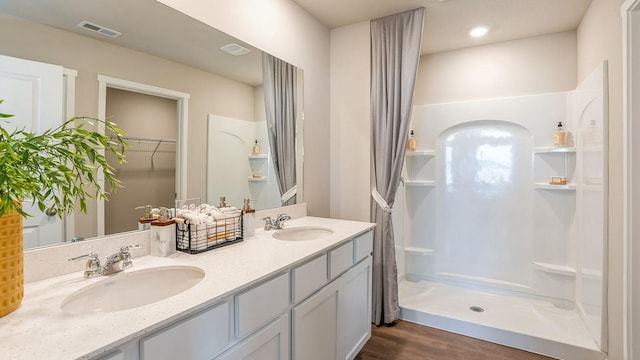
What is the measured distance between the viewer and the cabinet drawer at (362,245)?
1955 millimetres

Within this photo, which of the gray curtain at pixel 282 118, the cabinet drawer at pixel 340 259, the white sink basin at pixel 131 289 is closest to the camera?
the white sink basin at pixel 131 289

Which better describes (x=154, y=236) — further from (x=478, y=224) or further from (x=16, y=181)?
(x=478, y=224)

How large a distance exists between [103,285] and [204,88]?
3.57 feet

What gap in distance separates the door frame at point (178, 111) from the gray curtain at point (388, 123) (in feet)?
5.16

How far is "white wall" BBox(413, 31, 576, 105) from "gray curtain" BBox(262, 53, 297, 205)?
1752mm

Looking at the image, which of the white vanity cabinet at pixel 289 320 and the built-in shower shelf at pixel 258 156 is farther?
the built-in shower shelf at pixel 258 156

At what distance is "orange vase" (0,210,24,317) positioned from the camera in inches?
32.6

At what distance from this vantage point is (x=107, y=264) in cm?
113

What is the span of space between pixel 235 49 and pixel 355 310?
1.82 m

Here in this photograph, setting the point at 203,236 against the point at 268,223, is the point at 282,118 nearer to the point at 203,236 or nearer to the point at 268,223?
the point at 268,223

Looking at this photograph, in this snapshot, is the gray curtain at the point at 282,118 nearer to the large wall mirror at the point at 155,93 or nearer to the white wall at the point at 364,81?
the large wall mirror at the point at 155,93

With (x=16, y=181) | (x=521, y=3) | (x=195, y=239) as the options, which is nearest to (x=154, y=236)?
(x=195, y=239)

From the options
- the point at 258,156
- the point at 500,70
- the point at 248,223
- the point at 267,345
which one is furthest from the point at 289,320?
the point at 500,70

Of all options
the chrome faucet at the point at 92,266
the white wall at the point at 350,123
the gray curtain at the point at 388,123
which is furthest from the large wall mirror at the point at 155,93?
the gray curtain at the point at 388,123
